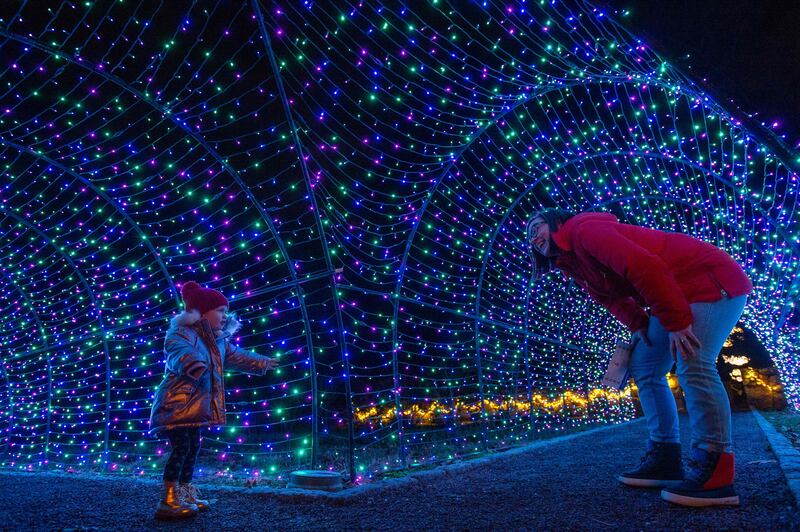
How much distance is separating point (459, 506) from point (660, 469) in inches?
46.5

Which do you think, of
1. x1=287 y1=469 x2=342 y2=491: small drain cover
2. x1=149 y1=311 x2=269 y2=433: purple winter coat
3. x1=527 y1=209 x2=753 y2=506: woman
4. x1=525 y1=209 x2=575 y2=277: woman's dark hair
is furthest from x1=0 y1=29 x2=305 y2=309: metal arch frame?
x1=527 y1=209 x2=753 y2=506: woman

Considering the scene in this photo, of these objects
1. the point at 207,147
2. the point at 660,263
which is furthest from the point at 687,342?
the point at 207,147

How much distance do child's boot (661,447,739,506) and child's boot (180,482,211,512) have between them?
2518 millimetres

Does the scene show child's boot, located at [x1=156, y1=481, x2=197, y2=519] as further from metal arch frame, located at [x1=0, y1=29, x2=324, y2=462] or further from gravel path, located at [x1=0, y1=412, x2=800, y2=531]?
metal arch frame, located at [x1=0, y1=29, x2=324, y2=462]

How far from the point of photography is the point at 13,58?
11.1 ft

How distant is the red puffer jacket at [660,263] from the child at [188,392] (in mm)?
2330

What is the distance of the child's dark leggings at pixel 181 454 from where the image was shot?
2750mm

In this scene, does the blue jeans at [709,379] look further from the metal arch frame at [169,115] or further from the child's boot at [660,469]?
the metal arch frame at [169,115]

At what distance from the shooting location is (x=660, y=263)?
2.26 meters

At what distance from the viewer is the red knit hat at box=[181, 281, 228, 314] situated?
326cm

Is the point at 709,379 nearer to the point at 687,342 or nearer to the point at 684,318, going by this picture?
the point at 687,342

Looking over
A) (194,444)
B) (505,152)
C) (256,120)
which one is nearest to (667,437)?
(194,444)

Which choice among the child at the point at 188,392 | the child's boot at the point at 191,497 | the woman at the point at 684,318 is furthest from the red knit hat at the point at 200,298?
the woman at the point at 684,318

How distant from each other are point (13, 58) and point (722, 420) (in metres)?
4.95
